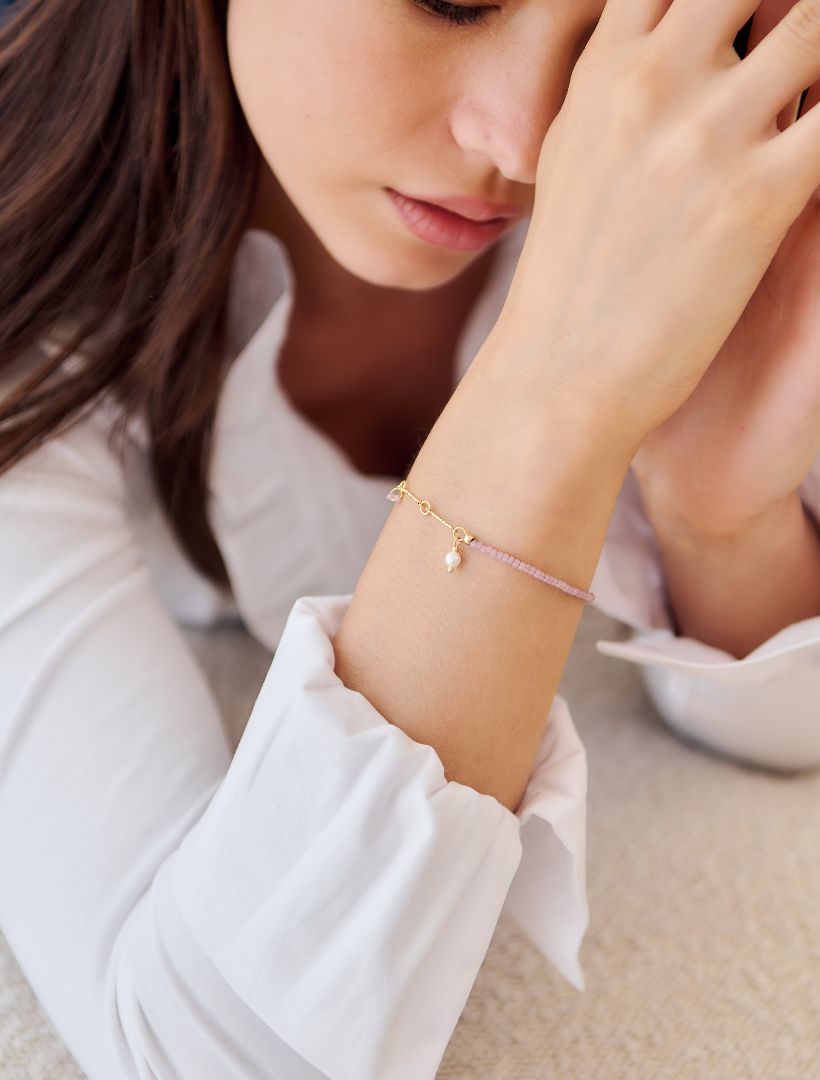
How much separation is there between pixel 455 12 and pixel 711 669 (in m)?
0.46

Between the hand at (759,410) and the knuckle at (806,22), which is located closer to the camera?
the knuckle at (806,22)

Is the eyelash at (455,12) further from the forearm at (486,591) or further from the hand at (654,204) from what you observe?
the forearm at (486,591)

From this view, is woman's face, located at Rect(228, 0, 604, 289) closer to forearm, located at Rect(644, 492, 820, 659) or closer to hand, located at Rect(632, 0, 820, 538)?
hand, located at Rect(632, 0, 820, 538)

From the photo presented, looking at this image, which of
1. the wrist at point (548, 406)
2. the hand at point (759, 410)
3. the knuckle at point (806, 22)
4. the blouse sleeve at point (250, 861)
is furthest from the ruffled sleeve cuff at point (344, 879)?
the knuckle at point (806, 22)

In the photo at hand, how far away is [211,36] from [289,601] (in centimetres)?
47

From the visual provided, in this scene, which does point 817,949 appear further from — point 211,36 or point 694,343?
point 211,36

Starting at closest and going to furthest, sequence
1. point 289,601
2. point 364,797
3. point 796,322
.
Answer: point 364,797 < point 796,322 < point 289,601

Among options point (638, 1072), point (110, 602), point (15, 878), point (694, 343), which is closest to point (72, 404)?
point (110, 602)

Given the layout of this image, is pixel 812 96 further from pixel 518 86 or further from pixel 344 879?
pixel 344 879

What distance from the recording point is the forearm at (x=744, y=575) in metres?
0.77

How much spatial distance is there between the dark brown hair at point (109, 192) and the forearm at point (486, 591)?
32cm

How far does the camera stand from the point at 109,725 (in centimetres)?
65

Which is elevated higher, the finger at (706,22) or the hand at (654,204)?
the finger at (706,22)

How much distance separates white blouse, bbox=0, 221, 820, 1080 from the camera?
54 cm
